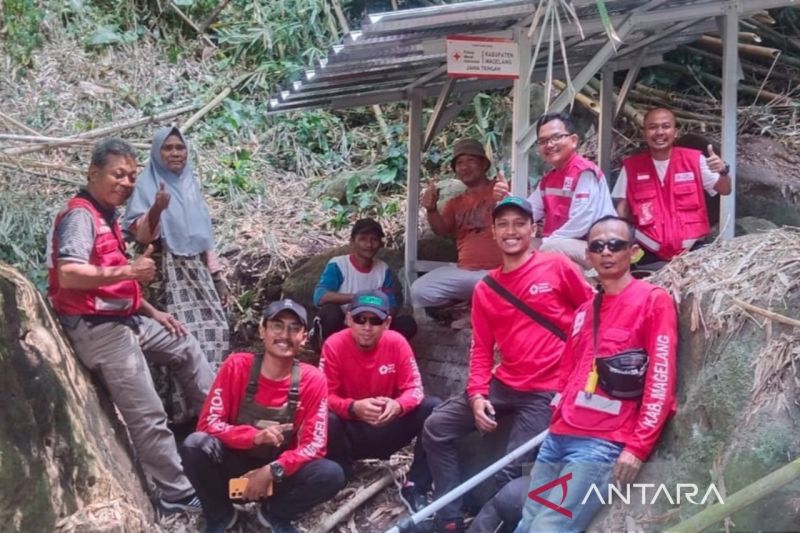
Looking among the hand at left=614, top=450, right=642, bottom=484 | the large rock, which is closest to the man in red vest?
the hand at left=614, top=450, right=642, bottom=484

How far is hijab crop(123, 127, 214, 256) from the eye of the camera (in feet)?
22.6

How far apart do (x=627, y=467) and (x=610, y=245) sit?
39.4 inches

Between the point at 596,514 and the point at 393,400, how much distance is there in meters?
1.85

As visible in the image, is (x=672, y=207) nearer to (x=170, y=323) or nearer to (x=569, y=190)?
(x=569, y=190)

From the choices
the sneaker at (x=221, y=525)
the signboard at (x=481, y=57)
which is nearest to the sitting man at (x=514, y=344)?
the signboard at (x=481, y=57)

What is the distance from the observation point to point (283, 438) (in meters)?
5.84

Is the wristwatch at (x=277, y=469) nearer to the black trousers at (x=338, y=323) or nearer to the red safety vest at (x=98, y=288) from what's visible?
the red safety vest at (x=98, y=288)

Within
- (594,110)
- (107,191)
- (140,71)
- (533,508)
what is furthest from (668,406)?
(140,71)

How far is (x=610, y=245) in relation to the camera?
4.82 m

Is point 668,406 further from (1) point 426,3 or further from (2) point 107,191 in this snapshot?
(1) point 426,3

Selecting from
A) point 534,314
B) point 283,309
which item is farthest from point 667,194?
point 283,309

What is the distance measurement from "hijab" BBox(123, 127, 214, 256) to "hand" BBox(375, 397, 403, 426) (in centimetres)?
179

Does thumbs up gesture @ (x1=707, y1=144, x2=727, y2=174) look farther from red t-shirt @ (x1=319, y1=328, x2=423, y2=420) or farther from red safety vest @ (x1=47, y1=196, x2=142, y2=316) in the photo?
red safety vest @ (x1=47, y1=196, x2=142, y2=316)

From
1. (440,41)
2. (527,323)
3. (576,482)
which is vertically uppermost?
(440,41)
